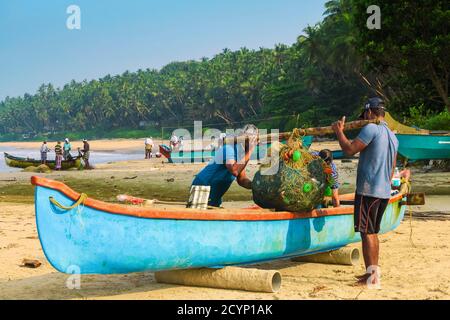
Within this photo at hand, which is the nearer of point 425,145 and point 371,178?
point 371,178

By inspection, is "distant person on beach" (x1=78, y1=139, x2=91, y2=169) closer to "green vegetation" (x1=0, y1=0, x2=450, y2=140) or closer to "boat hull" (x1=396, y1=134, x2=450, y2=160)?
"green vegetation" (x1=0, y1=0, x2=450, y2=140)

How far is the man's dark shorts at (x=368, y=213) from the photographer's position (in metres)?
7.12

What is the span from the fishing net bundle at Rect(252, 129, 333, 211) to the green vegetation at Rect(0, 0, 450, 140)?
2.49m

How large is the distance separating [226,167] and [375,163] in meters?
1.88

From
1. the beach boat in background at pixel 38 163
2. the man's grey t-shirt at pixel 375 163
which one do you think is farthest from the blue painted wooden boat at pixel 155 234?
the beach boat in background at pixel 38 163

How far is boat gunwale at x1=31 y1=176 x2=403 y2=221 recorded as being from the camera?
5949mm

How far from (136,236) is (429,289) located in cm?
330

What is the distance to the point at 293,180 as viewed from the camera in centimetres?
761

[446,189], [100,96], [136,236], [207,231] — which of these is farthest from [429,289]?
[100,96]

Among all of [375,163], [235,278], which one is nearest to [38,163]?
[235,278]

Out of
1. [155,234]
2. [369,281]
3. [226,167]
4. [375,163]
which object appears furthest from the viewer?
[226,167]

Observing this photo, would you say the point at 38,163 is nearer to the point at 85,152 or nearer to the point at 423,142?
the point at 85,152

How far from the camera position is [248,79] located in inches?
3787

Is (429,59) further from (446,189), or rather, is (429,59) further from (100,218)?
(100,218)
